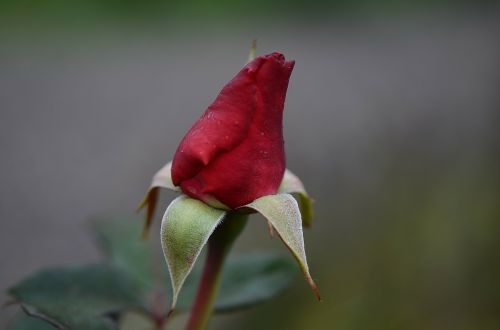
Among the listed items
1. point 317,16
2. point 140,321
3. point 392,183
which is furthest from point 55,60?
point 140,321

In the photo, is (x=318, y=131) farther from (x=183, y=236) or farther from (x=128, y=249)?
(x=183, y=236)

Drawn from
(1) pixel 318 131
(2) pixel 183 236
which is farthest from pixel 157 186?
(1) pixel 318 131

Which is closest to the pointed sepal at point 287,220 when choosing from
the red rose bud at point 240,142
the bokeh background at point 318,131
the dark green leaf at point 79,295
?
the red rose bud at point 240,142

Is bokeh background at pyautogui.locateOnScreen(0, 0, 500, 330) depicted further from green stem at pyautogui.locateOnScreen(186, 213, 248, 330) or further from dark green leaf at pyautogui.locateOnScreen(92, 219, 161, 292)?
green stem at pyautogui.locateOnScreen(186, 213, 248, 330)

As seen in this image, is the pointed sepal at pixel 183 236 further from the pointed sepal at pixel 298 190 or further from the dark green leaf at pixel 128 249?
the dark green leaf at pixel 128 249

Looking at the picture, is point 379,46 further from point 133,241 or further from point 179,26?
point 133,241

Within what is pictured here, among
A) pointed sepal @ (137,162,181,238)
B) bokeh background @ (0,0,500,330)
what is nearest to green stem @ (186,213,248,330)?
pointed sepal @ (137,162,181,238)
